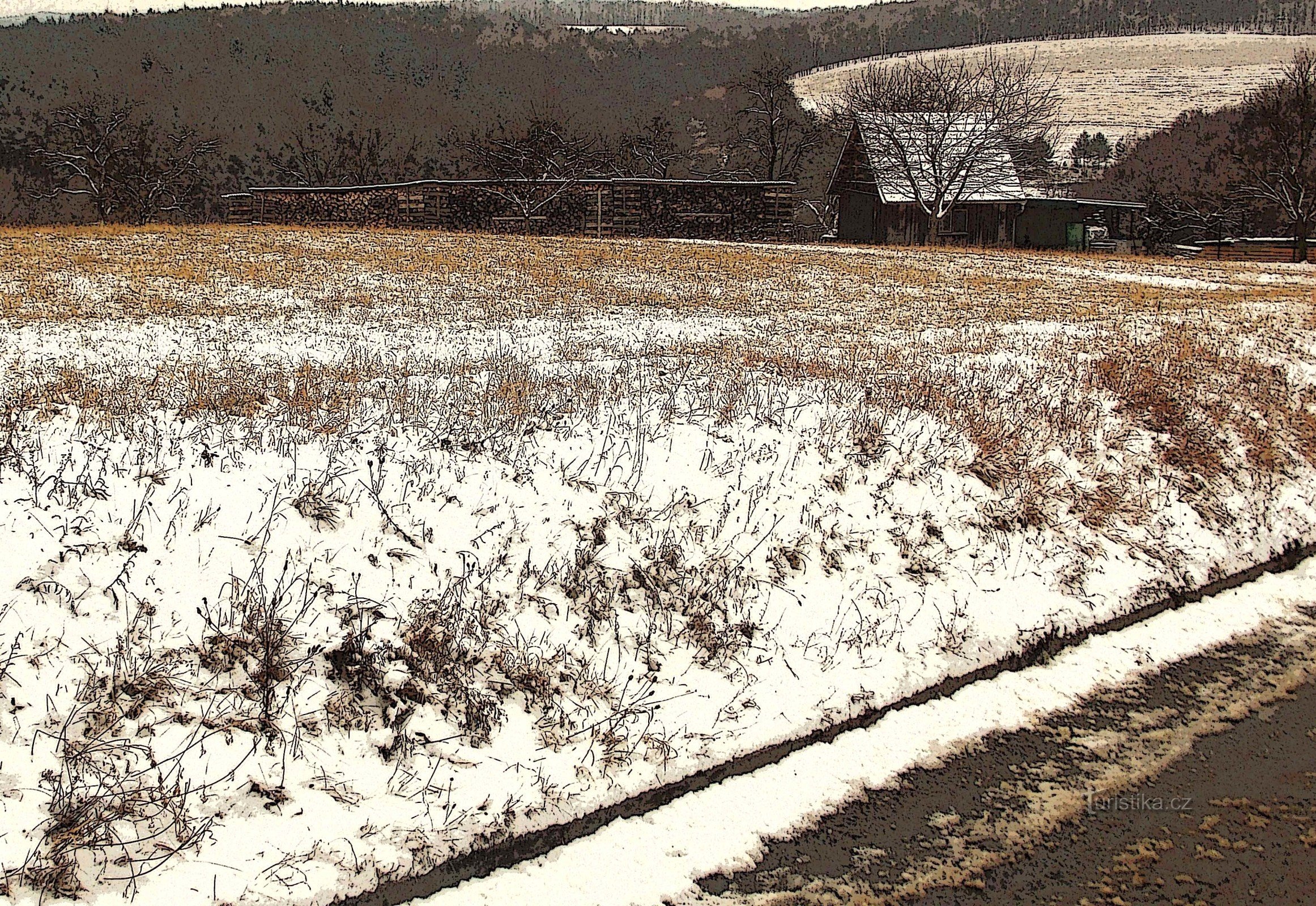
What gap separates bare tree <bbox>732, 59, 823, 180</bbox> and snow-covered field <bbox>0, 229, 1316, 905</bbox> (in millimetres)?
47360

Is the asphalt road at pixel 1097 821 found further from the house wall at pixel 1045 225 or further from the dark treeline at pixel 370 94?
the dark treeline at pixel 370 94

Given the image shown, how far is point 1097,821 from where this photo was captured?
175 inches

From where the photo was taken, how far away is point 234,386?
7.99m

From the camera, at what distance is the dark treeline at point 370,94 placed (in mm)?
58938

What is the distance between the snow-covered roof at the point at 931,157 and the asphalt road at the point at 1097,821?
119ft

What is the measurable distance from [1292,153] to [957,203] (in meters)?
14.9

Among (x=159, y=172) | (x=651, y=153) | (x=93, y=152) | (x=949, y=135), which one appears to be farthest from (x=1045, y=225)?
(x=159, y=172)

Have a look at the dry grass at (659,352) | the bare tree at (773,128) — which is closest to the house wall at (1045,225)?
the bare tree at (773,128)

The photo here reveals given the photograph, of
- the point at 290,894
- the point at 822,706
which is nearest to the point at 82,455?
the point at 290,894

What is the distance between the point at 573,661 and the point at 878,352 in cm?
706

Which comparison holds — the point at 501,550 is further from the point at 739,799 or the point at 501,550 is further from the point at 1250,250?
the point at 1250,250

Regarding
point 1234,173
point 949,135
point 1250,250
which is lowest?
point 1250,250

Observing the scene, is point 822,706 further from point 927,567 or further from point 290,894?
point 290,894

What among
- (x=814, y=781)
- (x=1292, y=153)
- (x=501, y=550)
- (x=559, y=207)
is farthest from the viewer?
(x=1292, y=153)
